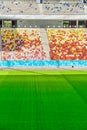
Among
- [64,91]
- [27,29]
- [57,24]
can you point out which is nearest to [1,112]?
[64,91]

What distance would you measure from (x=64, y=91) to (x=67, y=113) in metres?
6.94

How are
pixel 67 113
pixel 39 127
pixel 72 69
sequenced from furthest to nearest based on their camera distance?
pixel 72 69
pixel 67 113
pixel 39 127

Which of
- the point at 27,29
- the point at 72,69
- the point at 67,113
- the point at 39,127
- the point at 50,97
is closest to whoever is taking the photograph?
the point at 39,127

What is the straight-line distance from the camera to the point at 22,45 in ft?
160

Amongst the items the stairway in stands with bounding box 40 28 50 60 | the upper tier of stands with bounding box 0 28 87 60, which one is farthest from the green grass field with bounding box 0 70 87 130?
the stairway in stands with bounding box 40 28 50 60

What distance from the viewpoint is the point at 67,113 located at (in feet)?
49.1

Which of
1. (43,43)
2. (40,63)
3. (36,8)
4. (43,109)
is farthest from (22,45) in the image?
(43,109)

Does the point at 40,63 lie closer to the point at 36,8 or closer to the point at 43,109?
the point at 36,8

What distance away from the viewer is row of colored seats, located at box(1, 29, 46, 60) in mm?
47062

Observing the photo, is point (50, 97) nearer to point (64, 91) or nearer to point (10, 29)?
point (64, 91)

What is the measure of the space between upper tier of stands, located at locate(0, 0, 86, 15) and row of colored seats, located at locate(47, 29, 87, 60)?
3702 millimetres

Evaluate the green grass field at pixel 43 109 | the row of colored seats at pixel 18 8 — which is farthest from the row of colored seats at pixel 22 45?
the green grass field at pixel 43 109

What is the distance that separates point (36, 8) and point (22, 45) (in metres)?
8.43

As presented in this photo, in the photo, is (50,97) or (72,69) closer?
(50,97)
